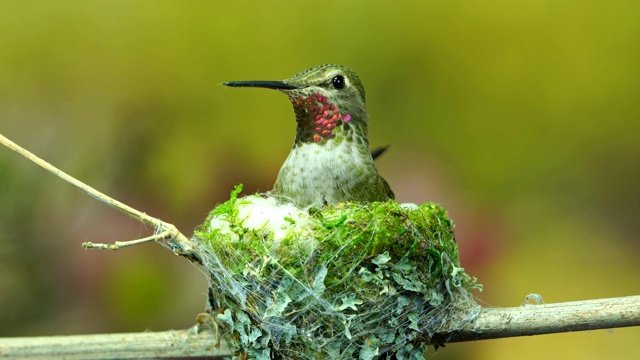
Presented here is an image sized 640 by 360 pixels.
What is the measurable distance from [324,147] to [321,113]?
85mm

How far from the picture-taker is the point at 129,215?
1.56 m

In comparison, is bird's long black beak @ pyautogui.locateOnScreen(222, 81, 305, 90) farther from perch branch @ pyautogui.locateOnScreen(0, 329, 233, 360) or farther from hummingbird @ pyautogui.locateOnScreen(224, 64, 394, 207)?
perch branch @ pyautogui.locateOnScreen(0, 329, 233, 360)

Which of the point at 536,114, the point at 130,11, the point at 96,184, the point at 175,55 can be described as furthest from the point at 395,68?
the point at 96,184

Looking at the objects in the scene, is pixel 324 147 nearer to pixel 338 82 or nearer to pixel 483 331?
pixel 338 82

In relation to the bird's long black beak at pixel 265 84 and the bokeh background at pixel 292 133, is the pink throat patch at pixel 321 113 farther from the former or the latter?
the bokeh background at pixel 292 133

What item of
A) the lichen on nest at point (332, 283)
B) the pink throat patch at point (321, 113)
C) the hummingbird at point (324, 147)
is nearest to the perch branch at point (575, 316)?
the lichen on nest at point (332, 283)

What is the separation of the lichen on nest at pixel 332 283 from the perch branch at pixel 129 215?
7cm

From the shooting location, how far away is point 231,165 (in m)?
2.39

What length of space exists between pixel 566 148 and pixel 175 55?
1.32m

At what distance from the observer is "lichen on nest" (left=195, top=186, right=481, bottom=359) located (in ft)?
5.27

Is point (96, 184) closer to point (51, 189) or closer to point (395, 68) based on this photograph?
point (51, 189)

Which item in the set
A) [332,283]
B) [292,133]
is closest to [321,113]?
[332,283]

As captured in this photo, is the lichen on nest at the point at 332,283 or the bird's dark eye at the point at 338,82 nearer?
the lichen on nest at the point at 332,283

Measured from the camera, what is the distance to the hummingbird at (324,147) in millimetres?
1852
